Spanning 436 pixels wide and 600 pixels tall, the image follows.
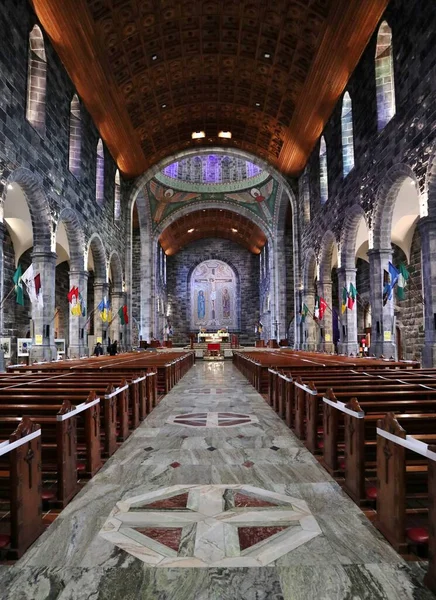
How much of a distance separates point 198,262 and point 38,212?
2910cm

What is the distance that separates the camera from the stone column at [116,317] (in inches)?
867

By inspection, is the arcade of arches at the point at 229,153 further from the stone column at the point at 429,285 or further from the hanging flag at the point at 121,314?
the hanging flag at the point at 121,314

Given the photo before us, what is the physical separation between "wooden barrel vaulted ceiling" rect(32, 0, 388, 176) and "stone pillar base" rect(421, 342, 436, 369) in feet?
30.0

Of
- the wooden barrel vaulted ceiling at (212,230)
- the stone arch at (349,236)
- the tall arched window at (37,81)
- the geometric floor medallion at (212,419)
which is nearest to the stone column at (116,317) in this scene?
the tall arched window at (37,81)

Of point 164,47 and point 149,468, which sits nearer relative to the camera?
point 149,468

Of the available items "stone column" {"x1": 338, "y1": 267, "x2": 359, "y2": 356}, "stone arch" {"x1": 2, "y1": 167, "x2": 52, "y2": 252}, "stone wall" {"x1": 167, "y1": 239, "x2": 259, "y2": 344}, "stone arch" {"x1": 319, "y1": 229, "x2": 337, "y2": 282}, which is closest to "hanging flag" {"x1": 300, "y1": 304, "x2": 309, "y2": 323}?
"stone arch" {"x1": 319, "y1": 229, "x2": 337, "y2": 282}

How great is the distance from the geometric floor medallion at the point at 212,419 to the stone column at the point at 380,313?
719 cm

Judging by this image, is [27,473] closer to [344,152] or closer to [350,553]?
[350,553]

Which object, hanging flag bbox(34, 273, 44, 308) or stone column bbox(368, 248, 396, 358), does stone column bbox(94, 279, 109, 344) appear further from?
stone column bbox(368, 248, 396, 358)

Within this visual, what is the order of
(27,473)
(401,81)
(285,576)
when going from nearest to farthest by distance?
(285,576), (27,473), (401,81)

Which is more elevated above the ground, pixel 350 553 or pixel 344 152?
pixel 344 152

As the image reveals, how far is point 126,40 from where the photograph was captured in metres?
14.8

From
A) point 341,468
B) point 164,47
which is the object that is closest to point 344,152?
point 164,47

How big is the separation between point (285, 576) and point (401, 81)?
11874mm
